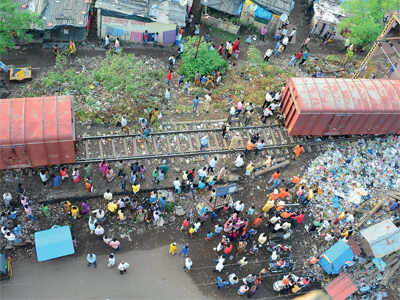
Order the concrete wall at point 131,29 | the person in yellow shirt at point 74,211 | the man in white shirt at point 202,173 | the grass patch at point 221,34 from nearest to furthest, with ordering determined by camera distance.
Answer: the person in yellow shirt at point 74,211 → the man in white shirt at point 202,173 → the concrete wall at point 131,29 → the grass patch at point 221,34

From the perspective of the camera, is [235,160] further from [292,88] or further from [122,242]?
[122,242]

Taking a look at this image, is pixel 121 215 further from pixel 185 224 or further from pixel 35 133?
pixel 35 133

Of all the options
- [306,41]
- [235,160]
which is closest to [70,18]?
[235,160]

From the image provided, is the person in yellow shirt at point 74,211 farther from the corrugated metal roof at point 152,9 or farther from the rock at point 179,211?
the corrugated metal roof at point 152,9

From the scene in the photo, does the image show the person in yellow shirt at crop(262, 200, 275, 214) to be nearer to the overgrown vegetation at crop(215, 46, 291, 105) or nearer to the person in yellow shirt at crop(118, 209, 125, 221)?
the person in yellow shirt at crop(118, 209, 125, 221)

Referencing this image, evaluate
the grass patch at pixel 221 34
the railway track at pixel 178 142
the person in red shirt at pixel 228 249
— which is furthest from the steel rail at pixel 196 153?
the grass patch at pixel 221 34

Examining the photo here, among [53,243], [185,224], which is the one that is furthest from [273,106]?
[53,243]
